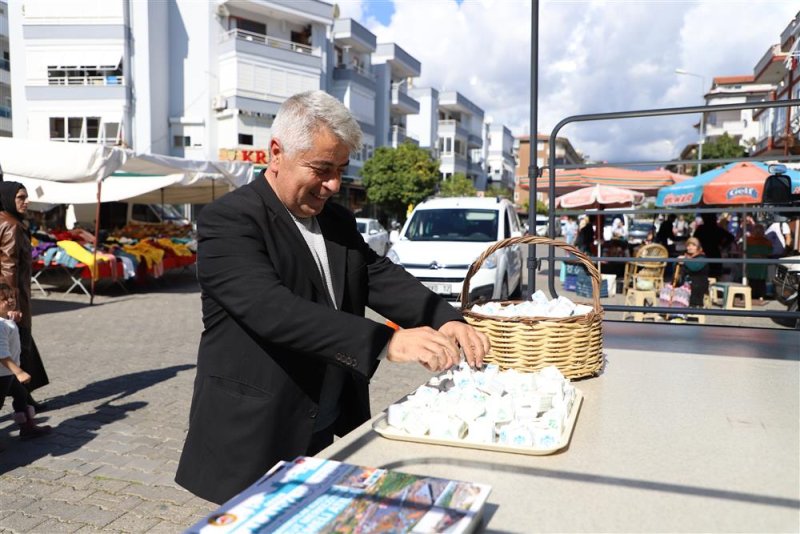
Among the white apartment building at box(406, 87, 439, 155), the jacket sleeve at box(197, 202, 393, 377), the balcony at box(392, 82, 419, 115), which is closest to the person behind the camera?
the jacket sleeve at box(197, 202, 393, 377)

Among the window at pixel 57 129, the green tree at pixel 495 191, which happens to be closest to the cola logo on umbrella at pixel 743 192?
the window at pixel 57 129

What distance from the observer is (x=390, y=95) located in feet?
143

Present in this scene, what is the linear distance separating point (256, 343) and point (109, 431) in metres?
3.77

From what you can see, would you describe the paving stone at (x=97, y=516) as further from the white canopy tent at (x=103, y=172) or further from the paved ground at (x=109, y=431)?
the white canopy tent at (x=103, y=172)

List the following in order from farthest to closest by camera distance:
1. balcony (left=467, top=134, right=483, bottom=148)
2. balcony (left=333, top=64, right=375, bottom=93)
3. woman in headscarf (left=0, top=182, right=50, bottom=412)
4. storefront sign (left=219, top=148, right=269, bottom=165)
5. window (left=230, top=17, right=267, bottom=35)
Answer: balcony (left=467, top=134, right=483, bottom=148) → balcony (left=333, top=64, right=375, bottom=93) → window (left=230, top=17, right=267, bottom=35) → storefront sign (left=219, top=148, right=269, bottom=165) → woman in headscarf (left=0, top=182, right=50, bottom=412)

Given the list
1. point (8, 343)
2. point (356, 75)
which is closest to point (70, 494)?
point (8, 343)

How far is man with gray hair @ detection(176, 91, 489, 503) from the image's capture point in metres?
1.58

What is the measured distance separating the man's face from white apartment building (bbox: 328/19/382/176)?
34.7m

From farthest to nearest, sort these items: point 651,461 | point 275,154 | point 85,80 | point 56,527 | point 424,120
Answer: point 424,120 → point 85,80 → point 56,527 → point 275,154 → point 651,461

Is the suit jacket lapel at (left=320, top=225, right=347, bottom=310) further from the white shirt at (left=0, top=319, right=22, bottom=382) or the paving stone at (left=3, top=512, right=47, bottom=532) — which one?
the white shirt at (left=0, top=319, right=22, bottom=382)

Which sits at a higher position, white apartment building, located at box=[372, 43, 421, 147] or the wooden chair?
white apartment building, located at box=[372, 43, 421, 147]

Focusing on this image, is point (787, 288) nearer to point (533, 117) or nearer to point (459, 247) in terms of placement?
point (459, 247)

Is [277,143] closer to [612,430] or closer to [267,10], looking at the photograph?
[612,430]

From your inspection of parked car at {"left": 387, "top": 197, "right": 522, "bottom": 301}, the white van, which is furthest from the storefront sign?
parked car at {"left": 387, "top": 197, "right": 522, "bottom": 301}
